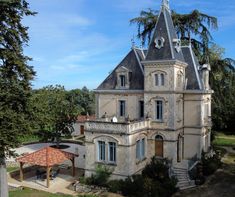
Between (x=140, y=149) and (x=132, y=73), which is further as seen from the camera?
(x=132, y=73)

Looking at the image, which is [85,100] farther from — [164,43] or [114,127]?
[114,127]

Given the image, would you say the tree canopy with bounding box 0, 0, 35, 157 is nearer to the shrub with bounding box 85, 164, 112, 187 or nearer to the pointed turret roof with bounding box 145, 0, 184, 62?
the shrub with bounding box 85, 164, 112, 187

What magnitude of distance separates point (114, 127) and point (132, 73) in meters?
7.28

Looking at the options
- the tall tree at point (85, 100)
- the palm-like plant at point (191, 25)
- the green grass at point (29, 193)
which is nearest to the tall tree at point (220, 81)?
the palm-like plant at point (191, 25)

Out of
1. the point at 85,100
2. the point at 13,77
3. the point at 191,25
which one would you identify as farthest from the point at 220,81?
the point at 85,100

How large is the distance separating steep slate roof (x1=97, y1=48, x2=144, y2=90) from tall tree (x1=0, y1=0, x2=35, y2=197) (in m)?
12.5

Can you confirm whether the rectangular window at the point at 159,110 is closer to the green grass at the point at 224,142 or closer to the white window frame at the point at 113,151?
the white window frame at the point at 113,151

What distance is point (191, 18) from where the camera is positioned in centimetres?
4038

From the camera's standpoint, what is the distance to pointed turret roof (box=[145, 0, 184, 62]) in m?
29.2

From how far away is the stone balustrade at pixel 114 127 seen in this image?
26.5 metres

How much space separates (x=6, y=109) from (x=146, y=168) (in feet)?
44.3

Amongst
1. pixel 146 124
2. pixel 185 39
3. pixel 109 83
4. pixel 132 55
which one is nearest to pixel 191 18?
pixel 185 39

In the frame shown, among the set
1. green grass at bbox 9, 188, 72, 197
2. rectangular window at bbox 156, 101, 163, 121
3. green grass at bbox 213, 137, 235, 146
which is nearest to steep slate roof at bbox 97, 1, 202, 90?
rectangular window at bbox 156, 101, 163, 121

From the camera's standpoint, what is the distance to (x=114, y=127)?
88.9 feet
